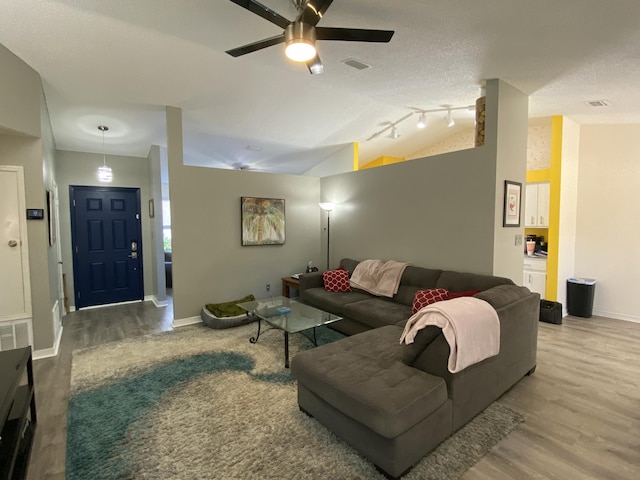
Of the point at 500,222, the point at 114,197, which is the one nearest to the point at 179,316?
the point at 114,197

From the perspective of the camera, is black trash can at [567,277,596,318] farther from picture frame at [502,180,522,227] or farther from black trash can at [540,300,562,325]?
picture frame at [502,180,522,227]

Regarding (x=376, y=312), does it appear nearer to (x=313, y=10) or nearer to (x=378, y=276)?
(x=378, y=276)

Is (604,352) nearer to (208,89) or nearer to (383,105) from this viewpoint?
(383,105)

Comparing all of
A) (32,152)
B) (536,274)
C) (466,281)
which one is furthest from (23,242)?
(536,274)

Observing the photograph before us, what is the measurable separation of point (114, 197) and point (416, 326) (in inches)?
226

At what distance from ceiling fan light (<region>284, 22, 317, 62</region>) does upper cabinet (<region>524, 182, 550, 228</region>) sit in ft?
14.2

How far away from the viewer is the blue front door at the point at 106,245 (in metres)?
5.29

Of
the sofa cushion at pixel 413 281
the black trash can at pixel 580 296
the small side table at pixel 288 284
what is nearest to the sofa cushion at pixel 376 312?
the sofa cushion at pixel 413 281

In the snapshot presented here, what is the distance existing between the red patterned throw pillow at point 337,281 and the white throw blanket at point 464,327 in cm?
243

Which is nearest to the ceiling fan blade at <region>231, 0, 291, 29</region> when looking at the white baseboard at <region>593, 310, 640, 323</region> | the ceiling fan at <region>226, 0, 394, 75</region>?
the ceiling fan at <region>226, 0, 394, 75</region>

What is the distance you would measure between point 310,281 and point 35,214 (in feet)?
11.0

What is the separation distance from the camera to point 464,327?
6.35 ft

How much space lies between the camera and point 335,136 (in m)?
5.64

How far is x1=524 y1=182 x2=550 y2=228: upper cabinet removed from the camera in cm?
483
